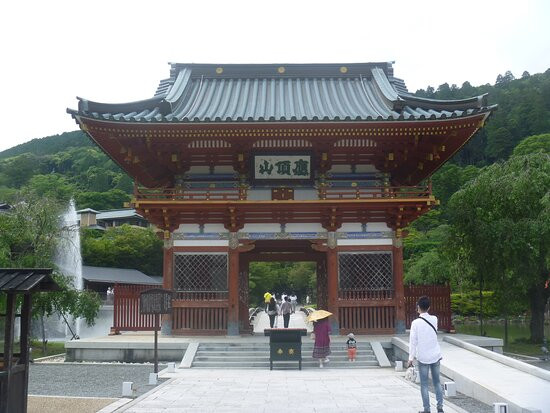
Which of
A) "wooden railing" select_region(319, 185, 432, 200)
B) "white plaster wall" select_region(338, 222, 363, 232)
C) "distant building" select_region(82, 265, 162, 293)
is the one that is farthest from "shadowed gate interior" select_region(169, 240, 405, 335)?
"distant building" select_region(82, 265, 162, 293)

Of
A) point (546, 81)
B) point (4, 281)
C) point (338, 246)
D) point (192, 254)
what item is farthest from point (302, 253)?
point (546, 81)

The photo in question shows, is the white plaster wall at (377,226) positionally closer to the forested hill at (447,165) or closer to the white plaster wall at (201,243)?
the white plaster wall at (201,243)

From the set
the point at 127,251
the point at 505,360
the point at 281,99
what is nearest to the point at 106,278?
the point at 127,251

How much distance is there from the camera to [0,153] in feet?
472

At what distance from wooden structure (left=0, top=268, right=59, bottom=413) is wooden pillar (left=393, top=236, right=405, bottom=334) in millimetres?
12433

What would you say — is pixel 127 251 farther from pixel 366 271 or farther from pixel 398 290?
pixel 398 290

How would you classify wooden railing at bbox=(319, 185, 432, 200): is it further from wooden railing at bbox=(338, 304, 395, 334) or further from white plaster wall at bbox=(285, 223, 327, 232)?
wooden railing at bbox=(338, 304, 395, 334)

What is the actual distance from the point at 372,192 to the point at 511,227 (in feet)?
18.9

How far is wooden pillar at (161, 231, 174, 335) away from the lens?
1850 centimetres

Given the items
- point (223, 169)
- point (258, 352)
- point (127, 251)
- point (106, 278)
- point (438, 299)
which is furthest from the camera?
point (127, 251)

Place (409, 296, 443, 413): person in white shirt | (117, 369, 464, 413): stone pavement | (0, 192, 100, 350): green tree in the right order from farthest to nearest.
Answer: (0, 192, 100, 350): green tree
(117, 369, 464, 413): stone pavement
(409, 296, 443, 413): person in white shirt

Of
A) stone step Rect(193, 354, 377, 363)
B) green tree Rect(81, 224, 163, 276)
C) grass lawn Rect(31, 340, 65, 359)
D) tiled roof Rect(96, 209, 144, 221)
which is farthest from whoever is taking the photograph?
tiled roof Rect(96, 209, 144, 221)

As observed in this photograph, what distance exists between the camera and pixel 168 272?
60.7 feet

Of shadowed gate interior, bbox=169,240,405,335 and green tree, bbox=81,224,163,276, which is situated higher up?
green tree, bbox=81,224,163,276
